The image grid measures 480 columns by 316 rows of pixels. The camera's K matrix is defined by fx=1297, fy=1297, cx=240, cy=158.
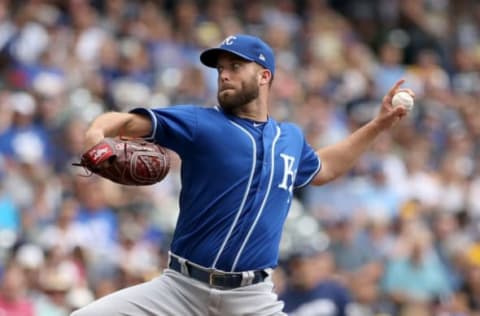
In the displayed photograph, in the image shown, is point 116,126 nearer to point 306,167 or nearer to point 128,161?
point 128,161

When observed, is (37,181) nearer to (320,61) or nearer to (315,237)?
(315,237)

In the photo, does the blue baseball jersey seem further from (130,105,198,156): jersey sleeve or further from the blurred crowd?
the blurred crowd

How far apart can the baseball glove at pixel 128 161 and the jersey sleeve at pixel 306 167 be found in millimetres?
872

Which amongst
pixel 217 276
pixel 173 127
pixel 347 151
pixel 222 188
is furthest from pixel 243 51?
pixel 217 276

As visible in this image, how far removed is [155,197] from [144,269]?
125cm

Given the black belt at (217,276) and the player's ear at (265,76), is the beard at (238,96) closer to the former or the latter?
the player's ear at (265,76)

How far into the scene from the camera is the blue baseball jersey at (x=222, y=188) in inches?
253

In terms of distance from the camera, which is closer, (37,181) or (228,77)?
(228,77)

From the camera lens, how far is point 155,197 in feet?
37.8

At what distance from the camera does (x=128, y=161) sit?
241 inches

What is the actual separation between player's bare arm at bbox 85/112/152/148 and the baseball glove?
0.04 m

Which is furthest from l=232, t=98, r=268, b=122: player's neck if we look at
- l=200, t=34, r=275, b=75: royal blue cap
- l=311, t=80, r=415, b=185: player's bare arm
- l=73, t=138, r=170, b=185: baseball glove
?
l=311, t=80, r=415, b=185: player's bare arm

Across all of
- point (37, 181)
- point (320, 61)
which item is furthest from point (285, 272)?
point (320, 61)

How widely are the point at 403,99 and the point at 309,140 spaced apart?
232 inches
